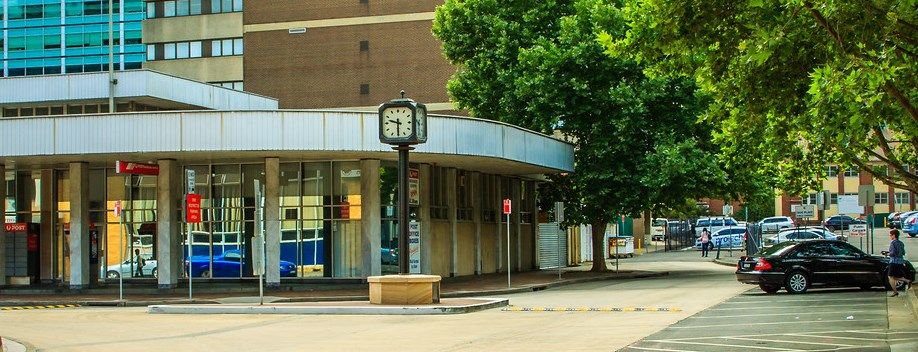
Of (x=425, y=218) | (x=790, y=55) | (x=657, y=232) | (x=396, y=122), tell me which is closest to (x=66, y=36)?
(x=657, y=232)

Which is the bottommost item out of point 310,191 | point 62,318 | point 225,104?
point 62,318

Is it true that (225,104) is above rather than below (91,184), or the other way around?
above

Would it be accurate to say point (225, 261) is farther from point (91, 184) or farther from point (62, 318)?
point (62, 318)

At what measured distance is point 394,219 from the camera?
119 ft

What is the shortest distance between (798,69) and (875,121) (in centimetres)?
212

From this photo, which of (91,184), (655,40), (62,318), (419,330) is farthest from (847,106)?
(91,184)

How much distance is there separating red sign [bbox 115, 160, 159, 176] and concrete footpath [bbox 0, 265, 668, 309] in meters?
3.44

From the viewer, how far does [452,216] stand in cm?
4019

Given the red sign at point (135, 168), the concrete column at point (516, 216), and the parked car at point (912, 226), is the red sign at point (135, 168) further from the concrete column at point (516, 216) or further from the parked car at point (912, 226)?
the parked car at point (912, 226)

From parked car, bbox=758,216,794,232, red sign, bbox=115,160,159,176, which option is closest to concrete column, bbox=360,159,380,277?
red sign, bbox=115,160,159,176

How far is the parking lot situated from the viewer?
645 inches

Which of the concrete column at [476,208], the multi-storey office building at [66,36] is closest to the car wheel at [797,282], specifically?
the concrete column at [476,208]

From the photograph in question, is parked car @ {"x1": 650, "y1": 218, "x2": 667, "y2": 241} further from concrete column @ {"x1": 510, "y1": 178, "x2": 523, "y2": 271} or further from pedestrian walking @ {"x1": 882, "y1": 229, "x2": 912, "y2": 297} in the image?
pedestrian walking @ {"x1": 882, "y1": 229, "x2": 912, "y2": 297}

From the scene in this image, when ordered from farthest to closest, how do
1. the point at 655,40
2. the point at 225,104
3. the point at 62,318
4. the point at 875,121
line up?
the point at 225,104
the point at 62,318
the point at 655,40
the point at 875,121
